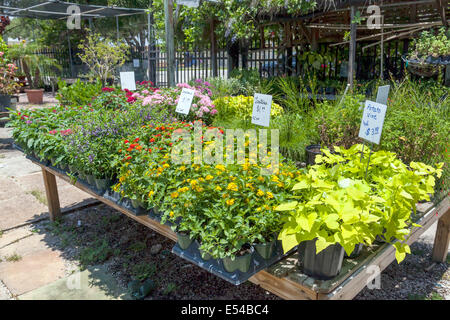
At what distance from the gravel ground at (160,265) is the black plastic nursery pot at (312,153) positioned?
1.00m

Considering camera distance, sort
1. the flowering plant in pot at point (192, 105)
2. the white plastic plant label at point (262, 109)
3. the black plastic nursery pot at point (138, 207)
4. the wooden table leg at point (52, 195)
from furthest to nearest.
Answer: the flowering plant in pot at point (192, 105)
the wooden table leg at point (52, 195)
the white plastic plant label at point (262, 109)
the black plastic nursery pot at point (138, 207)

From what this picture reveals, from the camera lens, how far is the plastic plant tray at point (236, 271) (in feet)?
5.07

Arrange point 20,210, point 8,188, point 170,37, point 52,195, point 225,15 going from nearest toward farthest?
point 52,195 < point 20,210 < point 170,37 < point 8,188 < point 225,15

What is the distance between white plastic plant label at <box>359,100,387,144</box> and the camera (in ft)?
5.68

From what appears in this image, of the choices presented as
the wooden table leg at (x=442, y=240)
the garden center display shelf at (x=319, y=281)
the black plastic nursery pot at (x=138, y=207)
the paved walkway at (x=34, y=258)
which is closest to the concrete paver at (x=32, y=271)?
the paved walkway at (x=34, y=258)

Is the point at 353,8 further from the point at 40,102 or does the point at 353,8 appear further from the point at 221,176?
the point at 40,102

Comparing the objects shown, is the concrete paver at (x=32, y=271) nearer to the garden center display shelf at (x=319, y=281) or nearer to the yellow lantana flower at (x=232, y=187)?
the garden center display shelf at (x=319, y=281)

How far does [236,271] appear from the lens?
5.15 ft

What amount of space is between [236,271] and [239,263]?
4 centimetres

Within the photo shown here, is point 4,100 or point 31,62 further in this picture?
point 31,62

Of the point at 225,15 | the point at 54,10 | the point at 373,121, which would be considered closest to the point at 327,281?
the point at 373,121

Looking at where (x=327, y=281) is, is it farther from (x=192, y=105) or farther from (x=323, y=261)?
(x=192, y=105)

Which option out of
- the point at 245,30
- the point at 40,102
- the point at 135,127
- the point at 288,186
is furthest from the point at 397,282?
the point at 40,102

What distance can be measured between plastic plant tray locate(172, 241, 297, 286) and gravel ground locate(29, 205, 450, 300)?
86 cm
